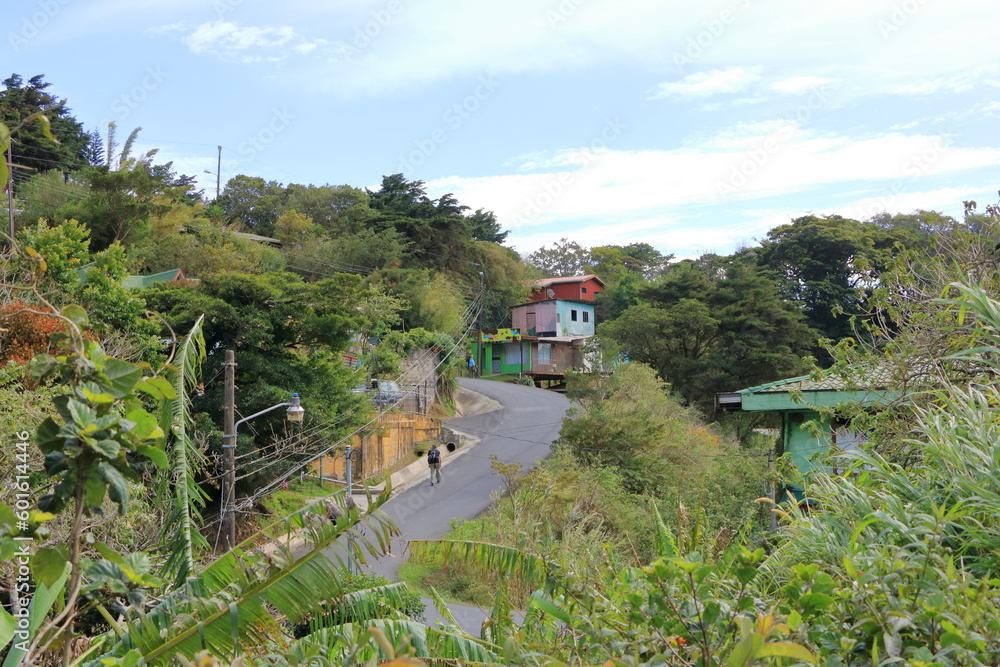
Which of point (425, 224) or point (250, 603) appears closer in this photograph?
point (250, 603)

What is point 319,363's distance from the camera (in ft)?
63.0

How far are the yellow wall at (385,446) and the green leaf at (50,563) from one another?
20.6m

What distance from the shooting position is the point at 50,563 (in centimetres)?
235

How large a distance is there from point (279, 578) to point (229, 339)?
1602cm

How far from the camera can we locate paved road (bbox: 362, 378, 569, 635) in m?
19.4

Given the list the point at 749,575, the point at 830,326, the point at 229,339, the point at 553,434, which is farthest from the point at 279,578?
the point at 830,326

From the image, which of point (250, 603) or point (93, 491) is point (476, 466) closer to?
point (250, 603)

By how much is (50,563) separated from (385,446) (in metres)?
25.0

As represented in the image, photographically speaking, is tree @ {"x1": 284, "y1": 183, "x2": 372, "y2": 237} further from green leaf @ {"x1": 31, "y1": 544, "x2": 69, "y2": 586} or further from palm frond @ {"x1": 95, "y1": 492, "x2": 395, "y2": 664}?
green leaf @ {"x1": 31, "y1": 544, "x2": 69, "y2": 586}

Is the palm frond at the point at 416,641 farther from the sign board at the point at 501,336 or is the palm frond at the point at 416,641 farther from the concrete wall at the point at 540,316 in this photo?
the concrete wall at the point at 540,316

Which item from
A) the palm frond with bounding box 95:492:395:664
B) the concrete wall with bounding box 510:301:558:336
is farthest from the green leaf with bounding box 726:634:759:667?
the concrete wall with bounding box 510:301:558:336

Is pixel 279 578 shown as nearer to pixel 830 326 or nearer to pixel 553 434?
pixel 553 434

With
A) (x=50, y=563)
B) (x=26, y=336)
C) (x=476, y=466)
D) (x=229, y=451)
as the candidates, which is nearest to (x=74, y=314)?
(x=50, y=563)

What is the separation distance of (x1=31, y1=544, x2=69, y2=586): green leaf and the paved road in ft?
36.4
